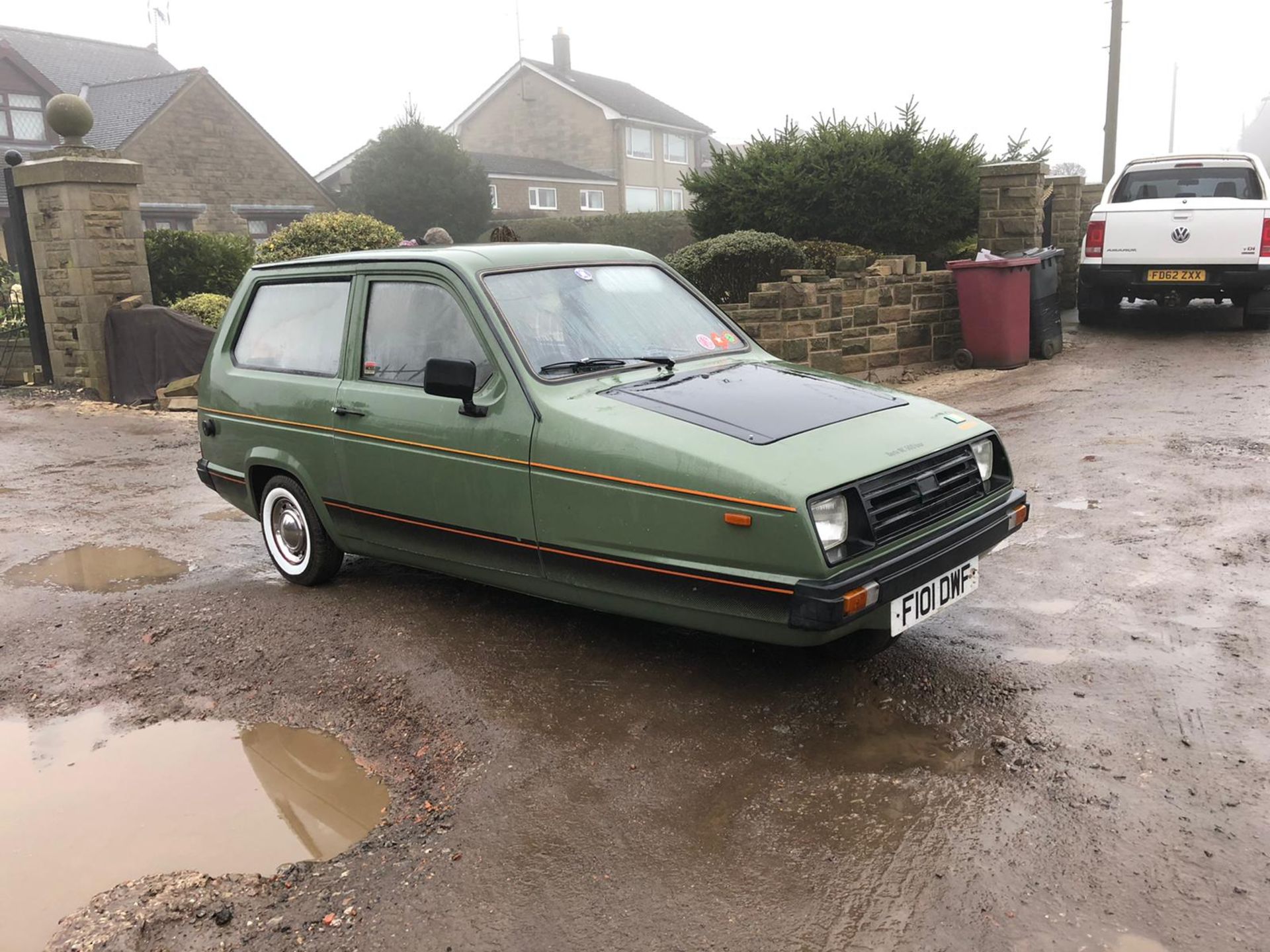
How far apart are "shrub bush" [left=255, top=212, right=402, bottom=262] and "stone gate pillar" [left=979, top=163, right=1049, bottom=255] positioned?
7.78 m

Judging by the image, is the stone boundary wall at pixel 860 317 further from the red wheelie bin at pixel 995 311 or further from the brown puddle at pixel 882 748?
the brown puddle at pixel 882 748

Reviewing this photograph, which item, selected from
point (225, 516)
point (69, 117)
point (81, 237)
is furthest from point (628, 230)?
point (225, 516)

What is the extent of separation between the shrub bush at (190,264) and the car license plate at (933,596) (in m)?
13.0

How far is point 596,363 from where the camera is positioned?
4.49 metres

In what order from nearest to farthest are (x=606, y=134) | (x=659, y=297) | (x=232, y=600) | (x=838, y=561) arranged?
(x=838, y=561) < (x=659, y=297) < (x=232, y=600) < (x=606, y=134)

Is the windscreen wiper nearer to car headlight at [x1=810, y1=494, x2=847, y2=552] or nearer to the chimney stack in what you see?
car headlight at [x1=810, y1=494, x2=847, y2=552]

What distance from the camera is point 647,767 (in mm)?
3551

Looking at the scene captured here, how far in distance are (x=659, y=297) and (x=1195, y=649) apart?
2845 mm

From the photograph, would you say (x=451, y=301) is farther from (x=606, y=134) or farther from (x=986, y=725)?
(x=606, y=134)

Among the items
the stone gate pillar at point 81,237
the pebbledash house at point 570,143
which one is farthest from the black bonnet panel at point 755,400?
the pebbledash house at point 570,143

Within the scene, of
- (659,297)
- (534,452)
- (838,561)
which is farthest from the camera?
(659,297)

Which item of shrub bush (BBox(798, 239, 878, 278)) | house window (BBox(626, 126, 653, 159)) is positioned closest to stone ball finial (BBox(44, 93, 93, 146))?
shrub bush (BBox(798, 239, 878, 278))

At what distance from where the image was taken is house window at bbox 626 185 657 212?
1993 inches

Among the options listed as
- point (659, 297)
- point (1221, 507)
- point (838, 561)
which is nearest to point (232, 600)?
point (659, 297)
